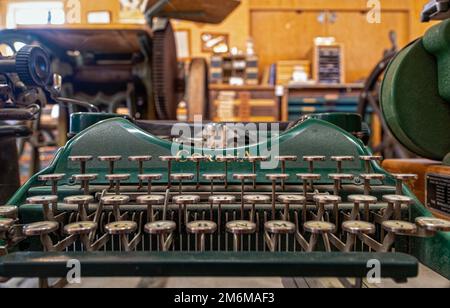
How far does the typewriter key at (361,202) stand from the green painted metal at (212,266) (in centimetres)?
15

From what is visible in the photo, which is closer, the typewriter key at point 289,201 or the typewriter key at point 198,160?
the typewriter key at point 289,201

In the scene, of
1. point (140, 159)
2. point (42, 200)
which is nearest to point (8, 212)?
point (42, 200)

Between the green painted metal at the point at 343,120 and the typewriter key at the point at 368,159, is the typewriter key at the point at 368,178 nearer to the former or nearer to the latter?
the typewriter key at the point at 368,159

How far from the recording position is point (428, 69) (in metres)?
0.99

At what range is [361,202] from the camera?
0.65 metres

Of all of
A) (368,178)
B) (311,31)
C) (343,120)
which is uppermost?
(311,31)

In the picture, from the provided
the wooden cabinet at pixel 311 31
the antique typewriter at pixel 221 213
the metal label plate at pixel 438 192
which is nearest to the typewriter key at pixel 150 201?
the antique typewriter at pixel 221 213

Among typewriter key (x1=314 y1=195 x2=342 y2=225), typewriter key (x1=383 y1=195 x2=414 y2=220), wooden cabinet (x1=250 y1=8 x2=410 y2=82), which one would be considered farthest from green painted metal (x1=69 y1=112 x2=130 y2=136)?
wooden cabinet (x1=250 y1=8 x2=410 y2=82)

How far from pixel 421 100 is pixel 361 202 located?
0.51 meters

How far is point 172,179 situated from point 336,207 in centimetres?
37

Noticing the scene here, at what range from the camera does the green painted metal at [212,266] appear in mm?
495

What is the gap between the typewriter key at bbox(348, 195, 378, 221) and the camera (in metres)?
0.65

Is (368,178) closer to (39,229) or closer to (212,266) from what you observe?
(212,266)

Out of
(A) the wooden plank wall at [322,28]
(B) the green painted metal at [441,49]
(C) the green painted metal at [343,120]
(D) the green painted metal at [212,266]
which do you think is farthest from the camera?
(A) the wooden plank wall at [322,28]
